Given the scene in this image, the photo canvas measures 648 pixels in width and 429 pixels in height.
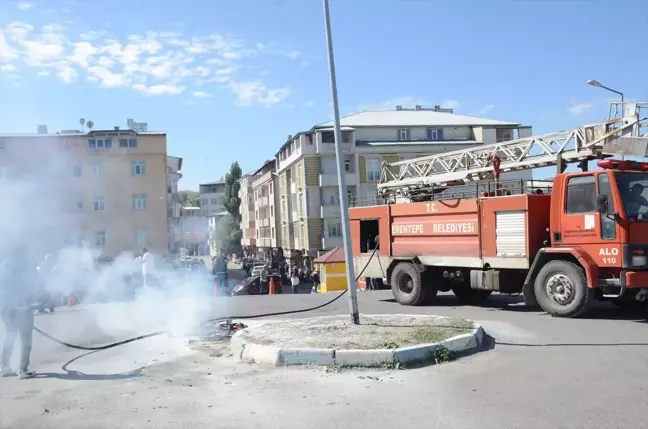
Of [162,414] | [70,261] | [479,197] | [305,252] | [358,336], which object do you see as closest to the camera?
[162,414]

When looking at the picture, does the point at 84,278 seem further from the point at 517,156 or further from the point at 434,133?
the point at 434,133

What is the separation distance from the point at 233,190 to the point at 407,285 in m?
79.4

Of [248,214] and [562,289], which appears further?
[248,214]

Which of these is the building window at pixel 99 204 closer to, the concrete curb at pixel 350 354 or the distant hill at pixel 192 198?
the concrete curb at pixel 350 354

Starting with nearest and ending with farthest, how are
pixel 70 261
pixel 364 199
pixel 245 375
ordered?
pixel 245 375 → pixel 364 199 → pixel 70 261

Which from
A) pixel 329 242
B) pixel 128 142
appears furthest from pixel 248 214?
pixel 128 142

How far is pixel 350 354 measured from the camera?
22.9ft

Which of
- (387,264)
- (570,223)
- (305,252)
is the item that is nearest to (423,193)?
(387,264)

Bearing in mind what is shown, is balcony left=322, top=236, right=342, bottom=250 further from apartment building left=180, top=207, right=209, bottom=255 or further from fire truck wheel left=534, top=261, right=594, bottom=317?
fire truck wheel left=534, top=261, right=594, bottom=317

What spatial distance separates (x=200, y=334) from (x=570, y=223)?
6980 millimetres

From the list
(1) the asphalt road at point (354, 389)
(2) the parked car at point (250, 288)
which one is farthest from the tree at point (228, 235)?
(1) the asphalt road at point (354, 389)

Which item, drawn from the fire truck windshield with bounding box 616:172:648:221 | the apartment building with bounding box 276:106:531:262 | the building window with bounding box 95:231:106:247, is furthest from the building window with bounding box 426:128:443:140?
the fire truck windshield with bounding box 616:172:648:221

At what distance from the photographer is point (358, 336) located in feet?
26.2

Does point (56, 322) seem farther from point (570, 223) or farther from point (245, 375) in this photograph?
point (570, 223)
